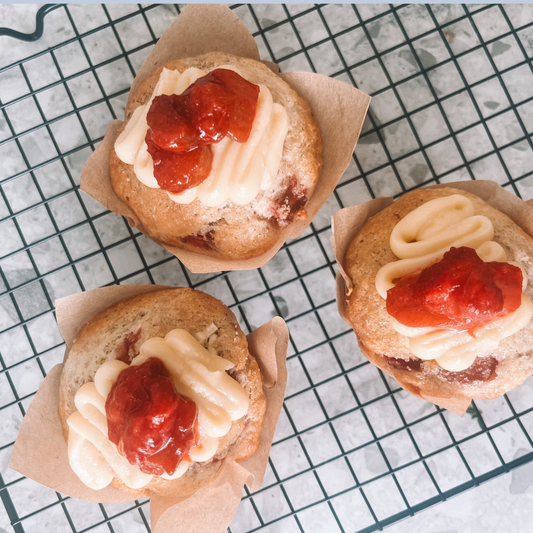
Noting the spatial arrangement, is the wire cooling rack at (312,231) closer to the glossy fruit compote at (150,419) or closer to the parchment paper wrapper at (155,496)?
the parchment paper wrapper at (155,496)

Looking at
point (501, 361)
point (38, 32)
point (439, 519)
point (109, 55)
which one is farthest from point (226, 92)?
point (439, 519)

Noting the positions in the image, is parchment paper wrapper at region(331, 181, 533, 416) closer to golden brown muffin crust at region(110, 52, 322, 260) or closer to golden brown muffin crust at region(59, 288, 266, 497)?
golden brown muffin crust at region(110, 52, 322, 260)

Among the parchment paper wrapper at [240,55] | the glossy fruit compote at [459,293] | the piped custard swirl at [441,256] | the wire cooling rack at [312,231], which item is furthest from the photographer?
the wire cooling rack at [312,231]

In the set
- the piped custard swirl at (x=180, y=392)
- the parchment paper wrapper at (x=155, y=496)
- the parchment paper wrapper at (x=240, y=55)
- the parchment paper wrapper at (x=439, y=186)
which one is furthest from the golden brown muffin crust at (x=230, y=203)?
the piped custard swirl at (x=180, y=392)

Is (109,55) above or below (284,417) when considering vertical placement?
above

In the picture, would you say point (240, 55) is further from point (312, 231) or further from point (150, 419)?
point (150, 419)

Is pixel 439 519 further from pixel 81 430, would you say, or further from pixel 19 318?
pixel 19 318
